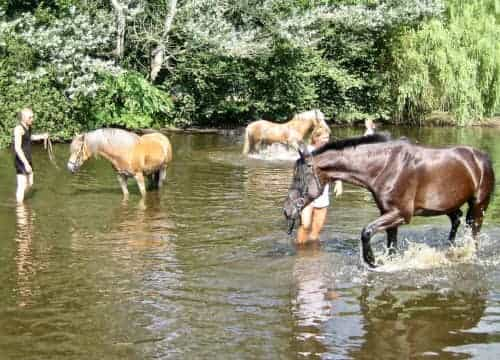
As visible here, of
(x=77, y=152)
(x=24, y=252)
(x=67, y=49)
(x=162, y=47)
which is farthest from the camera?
(x=162, y=47)

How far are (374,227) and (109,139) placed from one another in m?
7.37

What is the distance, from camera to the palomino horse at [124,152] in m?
15.1

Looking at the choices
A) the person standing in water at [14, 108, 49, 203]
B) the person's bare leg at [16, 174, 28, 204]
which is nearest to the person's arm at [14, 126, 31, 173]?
Answer: the person standing in water at [14, 108, 49, 203]

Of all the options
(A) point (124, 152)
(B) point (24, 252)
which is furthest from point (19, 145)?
(B) point (24, 252)

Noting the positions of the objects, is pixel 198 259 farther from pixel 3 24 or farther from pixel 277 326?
pixel 3 24

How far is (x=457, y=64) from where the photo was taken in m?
31.4

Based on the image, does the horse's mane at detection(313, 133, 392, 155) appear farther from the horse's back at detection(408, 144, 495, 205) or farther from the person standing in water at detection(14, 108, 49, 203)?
the person standing in water at detection(14, 108, 49, 203)

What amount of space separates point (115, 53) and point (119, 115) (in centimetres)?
206

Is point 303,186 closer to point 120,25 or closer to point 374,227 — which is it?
point 374,227

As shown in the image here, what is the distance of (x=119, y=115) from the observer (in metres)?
25.7

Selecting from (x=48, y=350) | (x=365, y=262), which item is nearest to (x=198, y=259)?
(x=365, y=262)

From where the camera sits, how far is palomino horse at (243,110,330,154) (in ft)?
71.9

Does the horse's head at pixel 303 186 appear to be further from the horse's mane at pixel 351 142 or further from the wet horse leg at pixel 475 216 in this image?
the wet horse leg at pixel 475 216

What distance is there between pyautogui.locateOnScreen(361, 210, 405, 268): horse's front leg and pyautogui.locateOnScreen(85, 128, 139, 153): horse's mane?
7.17 metres
